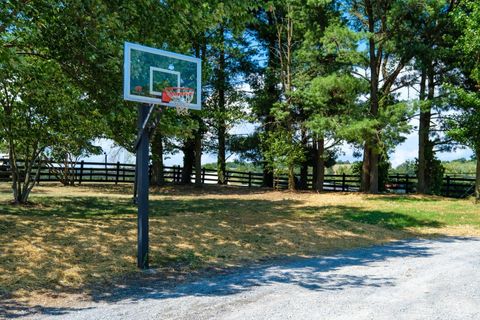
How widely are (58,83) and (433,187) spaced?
65.0ft

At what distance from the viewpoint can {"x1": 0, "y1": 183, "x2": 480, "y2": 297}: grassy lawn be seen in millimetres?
6738

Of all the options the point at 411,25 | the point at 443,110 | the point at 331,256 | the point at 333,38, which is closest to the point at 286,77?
the point at 333,38

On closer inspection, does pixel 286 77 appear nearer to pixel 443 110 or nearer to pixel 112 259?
pixel 443 110

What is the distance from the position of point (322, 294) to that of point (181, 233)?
437 cm

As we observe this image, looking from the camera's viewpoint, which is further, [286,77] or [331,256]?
[286,77]

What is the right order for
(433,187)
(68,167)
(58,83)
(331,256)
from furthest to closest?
(68,167)
(433,187)
(58,83)
(331,256)

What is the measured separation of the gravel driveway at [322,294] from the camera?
496 centimetres

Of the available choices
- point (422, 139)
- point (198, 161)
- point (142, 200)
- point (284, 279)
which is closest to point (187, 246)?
point (142, 200)

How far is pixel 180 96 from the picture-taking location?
782 centimetres

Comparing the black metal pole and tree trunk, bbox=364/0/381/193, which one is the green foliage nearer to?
tree trunk, bbox=364/0/381/193

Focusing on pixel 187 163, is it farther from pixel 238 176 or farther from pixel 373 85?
pixel 373 85

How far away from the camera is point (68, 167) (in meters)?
25.1

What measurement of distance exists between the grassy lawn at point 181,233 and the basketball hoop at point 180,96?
2736 mm

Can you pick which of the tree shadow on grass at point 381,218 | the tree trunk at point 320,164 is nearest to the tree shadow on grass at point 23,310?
the tree shadow on grass at point 381,218
